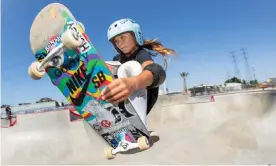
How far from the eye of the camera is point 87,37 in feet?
7.65

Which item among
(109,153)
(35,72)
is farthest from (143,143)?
(35,72)

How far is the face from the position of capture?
8.64ft

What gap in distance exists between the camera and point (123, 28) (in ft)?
8.43

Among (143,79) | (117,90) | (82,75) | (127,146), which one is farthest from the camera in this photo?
(127,146)

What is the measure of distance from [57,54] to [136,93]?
0.79 m

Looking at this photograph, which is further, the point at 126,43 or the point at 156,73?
the point at 126,43

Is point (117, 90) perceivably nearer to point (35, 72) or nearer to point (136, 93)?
point (136, 93)

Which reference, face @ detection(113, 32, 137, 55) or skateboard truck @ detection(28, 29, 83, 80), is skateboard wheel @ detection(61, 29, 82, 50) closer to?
skateboard truck @ detection(28, 29, 83, 80)

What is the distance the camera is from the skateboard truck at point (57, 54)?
6.90 feet

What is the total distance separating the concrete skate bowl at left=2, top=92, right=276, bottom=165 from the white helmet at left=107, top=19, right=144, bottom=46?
354 centimetres

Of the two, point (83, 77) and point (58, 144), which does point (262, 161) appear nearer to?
point (83, 77)

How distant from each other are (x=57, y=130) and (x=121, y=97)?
8.78 m

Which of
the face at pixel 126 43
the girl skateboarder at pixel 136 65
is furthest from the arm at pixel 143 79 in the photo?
the face at pixel 126 43

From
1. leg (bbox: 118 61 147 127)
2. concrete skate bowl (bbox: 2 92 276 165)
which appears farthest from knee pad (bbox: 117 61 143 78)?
concrete skate bowl (bbox: 2 92 276 165)
